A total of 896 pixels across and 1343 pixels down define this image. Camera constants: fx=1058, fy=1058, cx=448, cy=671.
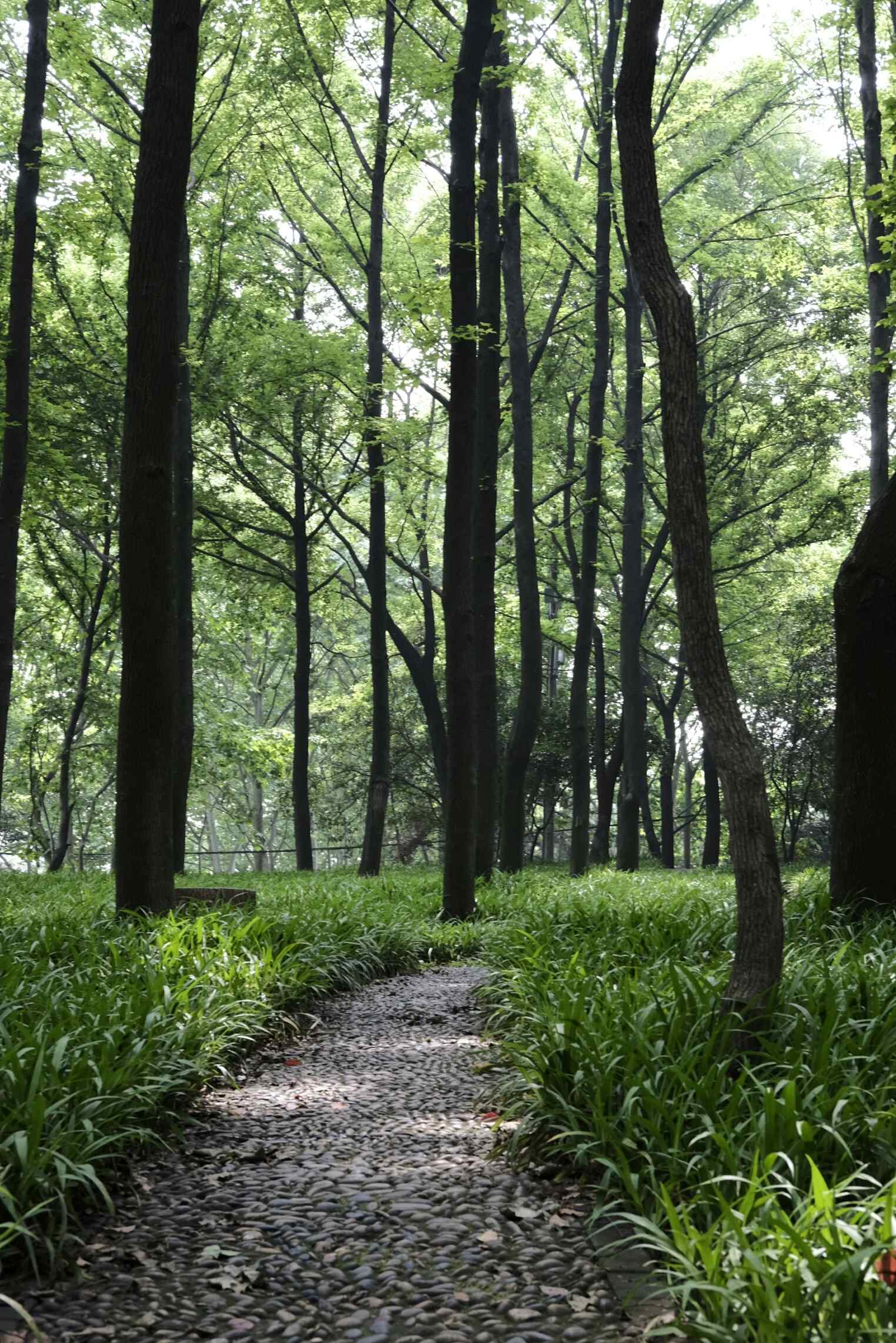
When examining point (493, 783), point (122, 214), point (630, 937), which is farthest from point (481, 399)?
point (630, 937)

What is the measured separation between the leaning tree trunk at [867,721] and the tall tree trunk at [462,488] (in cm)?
353

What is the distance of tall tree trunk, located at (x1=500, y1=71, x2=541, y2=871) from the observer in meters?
13.2

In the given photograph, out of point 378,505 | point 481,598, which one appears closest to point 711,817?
point 378,505

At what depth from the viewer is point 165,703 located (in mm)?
6191

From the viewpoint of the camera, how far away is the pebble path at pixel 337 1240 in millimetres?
2449

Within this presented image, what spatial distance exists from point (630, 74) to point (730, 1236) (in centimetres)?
386

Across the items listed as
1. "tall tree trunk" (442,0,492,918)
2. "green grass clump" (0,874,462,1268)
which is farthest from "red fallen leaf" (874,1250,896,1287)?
"tall tree trunk" (442,0,492,918)

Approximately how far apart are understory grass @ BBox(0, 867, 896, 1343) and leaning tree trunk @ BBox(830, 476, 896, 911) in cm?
43

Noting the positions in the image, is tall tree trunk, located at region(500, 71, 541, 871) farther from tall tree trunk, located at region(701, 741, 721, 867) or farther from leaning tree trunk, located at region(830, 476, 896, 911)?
tall tree trunk, located at region(701, 741, 721, 867)

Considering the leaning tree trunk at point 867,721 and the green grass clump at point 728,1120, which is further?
the leaning tree trunk at point 867,721

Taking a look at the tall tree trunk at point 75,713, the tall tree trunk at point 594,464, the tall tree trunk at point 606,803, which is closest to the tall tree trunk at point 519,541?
the tall tree trunk at point 594,464

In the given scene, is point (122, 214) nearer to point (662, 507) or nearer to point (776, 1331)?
point (662, 507)

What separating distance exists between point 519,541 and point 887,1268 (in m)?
12.0

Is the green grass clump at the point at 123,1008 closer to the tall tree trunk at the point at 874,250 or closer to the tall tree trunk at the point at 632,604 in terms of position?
the tall tree trunk at the point at 874,250
